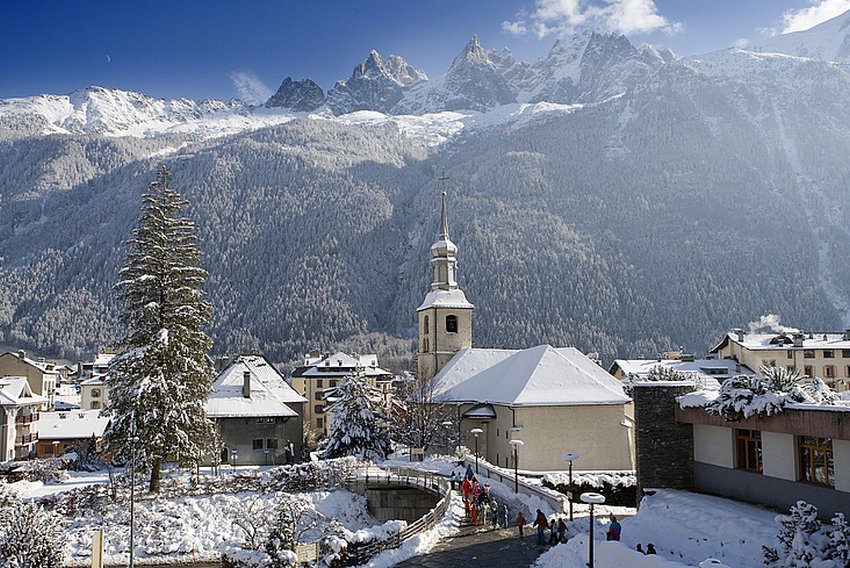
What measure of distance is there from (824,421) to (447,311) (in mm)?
46551

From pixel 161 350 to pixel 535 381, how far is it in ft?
76.0

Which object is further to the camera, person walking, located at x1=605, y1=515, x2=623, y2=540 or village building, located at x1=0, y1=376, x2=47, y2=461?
village building, located at x1=0, y1=376, x2=47, y2=461

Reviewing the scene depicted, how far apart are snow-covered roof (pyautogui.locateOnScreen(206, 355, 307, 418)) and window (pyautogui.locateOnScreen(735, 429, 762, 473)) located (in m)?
35.9

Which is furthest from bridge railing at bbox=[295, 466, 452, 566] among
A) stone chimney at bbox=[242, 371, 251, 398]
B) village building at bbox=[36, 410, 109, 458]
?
village building at bbox=[36, 410, 109, 458]

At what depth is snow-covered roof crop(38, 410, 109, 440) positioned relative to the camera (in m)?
69.2

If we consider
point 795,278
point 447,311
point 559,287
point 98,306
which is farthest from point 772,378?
point 98,306

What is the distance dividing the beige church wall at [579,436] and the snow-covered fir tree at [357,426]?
882cm

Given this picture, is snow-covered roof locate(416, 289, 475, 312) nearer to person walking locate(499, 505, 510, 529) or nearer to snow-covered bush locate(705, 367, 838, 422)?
person walking locate(499, 505, 510, 529)

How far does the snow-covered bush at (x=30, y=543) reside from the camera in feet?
76.3

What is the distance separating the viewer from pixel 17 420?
6488 cm

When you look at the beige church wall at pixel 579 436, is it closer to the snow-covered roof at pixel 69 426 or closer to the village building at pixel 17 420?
the snow-covered roof at pixel 69 426

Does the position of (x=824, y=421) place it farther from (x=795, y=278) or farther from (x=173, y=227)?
(x=795, y=278)

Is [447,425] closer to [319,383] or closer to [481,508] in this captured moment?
[481,508]

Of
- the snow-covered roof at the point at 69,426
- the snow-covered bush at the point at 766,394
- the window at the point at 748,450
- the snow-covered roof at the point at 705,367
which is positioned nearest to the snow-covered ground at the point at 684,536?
the window at the point at 748,450
